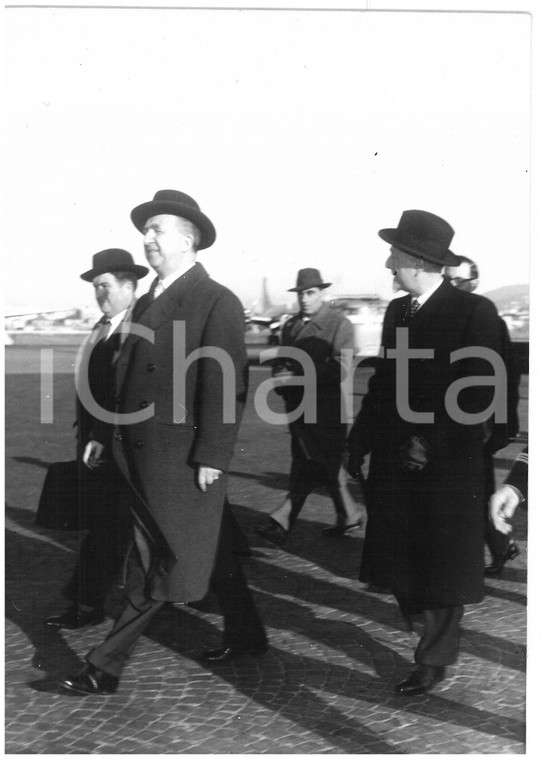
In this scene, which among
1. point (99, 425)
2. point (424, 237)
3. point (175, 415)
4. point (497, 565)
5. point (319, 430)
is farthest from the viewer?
point (319, 430)

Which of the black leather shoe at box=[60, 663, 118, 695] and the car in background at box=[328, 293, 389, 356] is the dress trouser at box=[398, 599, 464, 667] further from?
the black leather shoe at box=[60, 663, 118, 695]

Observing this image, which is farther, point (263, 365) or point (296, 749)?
point (263, 365)

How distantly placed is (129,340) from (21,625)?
1529 millimetres


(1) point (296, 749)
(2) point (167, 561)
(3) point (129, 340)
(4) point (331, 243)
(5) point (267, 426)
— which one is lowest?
(1) point (296, 749)

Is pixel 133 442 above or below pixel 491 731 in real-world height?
above

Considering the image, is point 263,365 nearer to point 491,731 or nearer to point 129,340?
point 129,340

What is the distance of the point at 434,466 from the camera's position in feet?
16.1

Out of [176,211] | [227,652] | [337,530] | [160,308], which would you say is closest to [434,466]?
[227,652]

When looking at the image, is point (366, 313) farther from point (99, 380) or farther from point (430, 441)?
point (99, 380)

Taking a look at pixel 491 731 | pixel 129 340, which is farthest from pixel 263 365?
pixel 491 731

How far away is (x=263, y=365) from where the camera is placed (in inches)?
229

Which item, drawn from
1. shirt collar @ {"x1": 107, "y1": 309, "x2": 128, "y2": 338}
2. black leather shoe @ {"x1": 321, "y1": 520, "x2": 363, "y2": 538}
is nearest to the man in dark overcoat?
shirt collar @ {"x1": 107, "y1": 309, "x2": 128, "y2": 338}

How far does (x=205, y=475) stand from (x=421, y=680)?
1.18m

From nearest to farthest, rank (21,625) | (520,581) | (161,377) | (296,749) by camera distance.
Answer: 1. (296,749)
2. (161,377)
3. (21,625)
4. (520,581)
